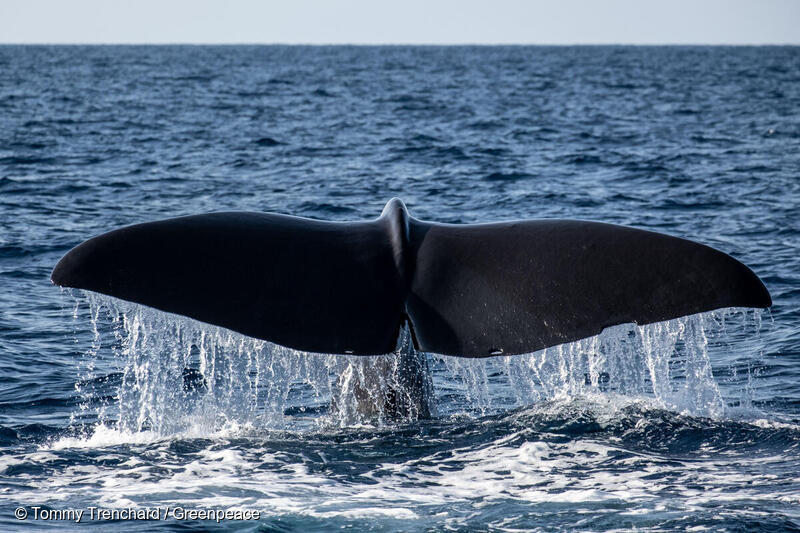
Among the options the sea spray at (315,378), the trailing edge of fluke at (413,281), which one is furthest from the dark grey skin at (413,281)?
the sea spray at (315,378)

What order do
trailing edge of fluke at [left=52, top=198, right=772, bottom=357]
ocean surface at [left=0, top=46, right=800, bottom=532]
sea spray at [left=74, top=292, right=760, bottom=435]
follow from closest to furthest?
trailing edge of fluke at [left=52, top=198, right=772, bottom=357] < ocean surface at [left=0, top=46, right=800, bottom=532] < sea spray at [left=74, top=292, right=760, bottom=435]

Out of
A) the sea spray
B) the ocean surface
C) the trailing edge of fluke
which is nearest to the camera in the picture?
the trailing edge of fluke

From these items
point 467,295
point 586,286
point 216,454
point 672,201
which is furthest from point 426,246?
point 672,201

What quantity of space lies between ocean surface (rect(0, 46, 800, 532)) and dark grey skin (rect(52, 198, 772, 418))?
189 mm

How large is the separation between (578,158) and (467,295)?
16.7 meters

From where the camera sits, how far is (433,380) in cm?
847

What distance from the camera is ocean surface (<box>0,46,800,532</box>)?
5234 mm

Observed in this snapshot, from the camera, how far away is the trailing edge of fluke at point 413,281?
4969mm

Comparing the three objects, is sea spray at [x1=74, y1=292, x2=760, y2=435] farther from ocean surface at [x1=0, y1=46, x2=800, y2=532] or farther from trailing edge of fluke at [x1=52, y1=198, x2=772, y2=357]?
trailing edge of fluke at [x1=52, y1=198, x2=772, y2=357]

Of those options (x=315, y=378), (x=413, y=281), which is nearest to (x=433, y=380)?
(x=315, y=378)

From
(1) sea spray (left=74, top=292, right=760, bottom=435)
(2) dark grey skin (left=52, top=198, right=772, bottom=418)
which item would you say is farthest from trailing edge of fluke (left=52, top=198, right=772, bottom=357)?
(1) sea spray (left=74, top=292, right=760, bottom=435)

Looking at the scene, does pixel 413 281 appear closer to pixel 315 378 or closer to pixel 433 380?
pixel 315 378

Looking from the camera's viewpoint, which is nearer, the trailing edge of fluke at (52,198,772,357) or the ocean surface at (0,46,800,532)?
the trailing edge of fluke at (52,198,772,357)

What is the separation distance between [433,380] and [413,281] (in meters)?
3.21
